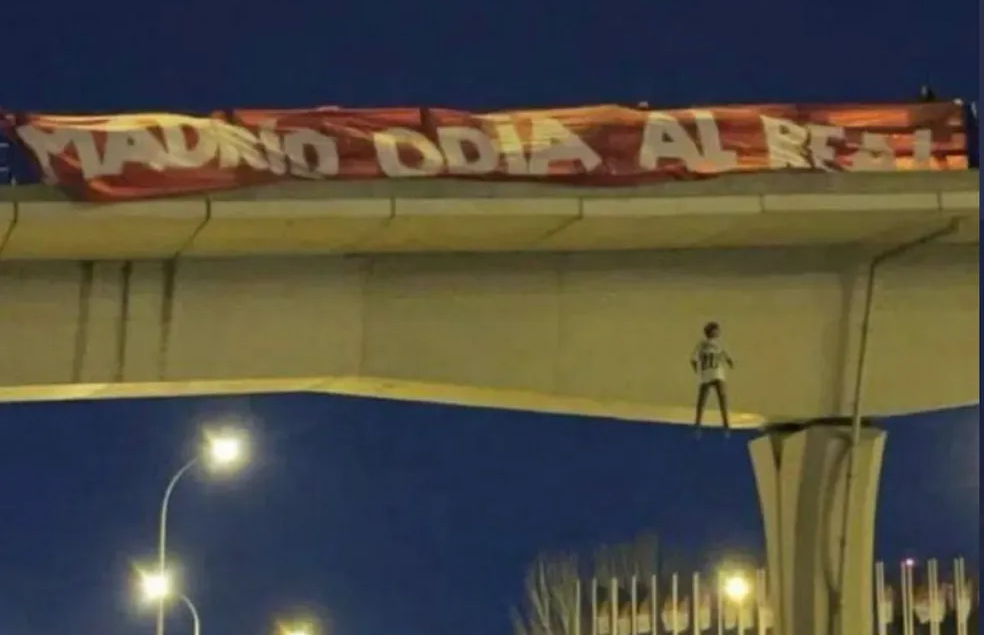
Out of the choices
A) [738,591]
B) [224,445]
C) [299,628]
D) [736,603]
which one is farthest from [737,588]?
[224,445]

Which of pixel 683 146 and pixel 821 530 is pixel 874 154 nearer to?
pixel 683 146

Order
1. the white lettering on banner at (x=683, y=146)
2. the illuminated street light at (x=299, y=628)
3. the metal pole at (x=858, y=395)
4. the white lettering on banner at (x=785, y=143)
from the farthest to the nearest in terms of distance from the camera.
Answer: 1. the illuminated street light at (x=299, y=628)
2. the metal pole at (x=858, y=395)
3. the white lettering on banner at (x=785, y=143)
4. the white lettering on banner at (x=683, y=146)

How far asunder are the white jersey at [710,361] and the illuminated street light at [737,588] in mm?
59717

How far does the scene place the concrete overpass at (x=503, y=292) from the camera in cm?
1941

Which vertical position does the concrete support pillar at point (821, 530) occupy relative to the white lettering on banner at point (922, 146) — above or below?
below

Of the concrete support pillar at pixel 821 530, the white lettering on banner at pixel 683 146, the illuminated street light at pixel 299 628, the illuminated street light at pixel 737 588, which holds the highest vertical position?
the illuminated street light at pixel 737 588

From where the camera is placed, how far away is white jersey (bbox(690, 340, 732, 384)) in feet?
69.4

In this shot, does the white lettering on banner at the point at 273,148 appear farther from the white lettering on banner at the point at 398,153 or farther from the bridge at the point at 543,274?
the white lettering on banner at the point at 398,153

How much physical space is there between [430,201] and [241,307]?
257cm

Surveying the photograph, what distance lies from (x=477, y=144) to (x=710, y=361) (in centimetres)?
347

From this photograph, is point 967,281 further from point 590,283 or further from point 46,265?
point 46,265

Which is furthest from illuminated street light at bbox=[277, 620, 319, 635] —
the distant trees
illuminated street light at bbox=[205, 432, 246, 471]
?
illuminated street light at bbox=[205, 432, 246, 471]

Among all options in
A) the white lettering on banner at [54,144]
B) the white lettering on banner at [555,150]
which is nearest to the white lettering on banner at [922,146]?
the white lettering on banner at [555,150]

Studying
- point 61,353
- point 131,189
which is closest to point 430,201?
point 131,189
